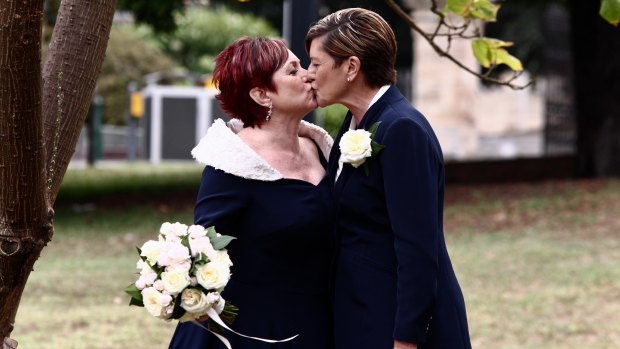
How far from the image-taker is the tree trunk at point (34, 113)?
3131mm

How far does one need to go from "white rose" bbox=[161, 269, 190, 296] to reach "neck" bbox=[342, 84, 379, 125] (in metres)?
0.79

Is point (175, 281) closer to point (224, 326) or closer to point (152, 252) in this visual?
point (152, 252)

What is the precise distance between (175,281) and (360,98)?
2.90 ft

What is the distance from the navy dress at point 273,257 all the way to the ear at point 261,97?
29 centimetres

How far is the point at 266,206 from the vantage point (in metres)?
3.86

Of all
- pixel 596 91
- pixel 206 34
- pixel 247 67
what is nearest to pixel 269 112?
pixel 247 67

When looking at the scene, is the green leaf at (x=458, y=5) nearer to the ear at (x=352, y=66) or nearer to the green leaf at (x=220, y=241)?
the ear at (x=352, y=66)

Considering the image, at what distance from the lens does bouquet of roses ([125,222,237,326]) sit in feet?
11.7

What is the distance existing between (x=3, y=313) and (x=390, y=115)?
1.46m

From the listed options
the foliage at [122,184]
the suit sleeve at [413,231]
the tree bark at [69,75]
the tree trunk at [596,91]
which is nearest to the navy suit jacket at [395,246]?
the suit sleeve at [413,231]

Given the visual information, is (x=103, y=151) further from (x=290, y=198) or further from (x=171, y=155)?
(x=290, y=198)

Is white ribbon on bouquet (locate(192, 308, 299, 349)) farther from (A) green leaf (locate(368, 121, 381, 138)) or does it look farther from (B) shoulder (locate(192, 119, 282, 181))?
(A) green leaf (locate(368, 121, 381, 138))

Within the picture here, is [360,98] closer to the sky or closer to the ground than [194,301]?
closer to the sky

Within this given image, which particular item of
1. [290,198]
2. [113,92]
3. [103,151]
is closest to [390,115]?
[290,198]
